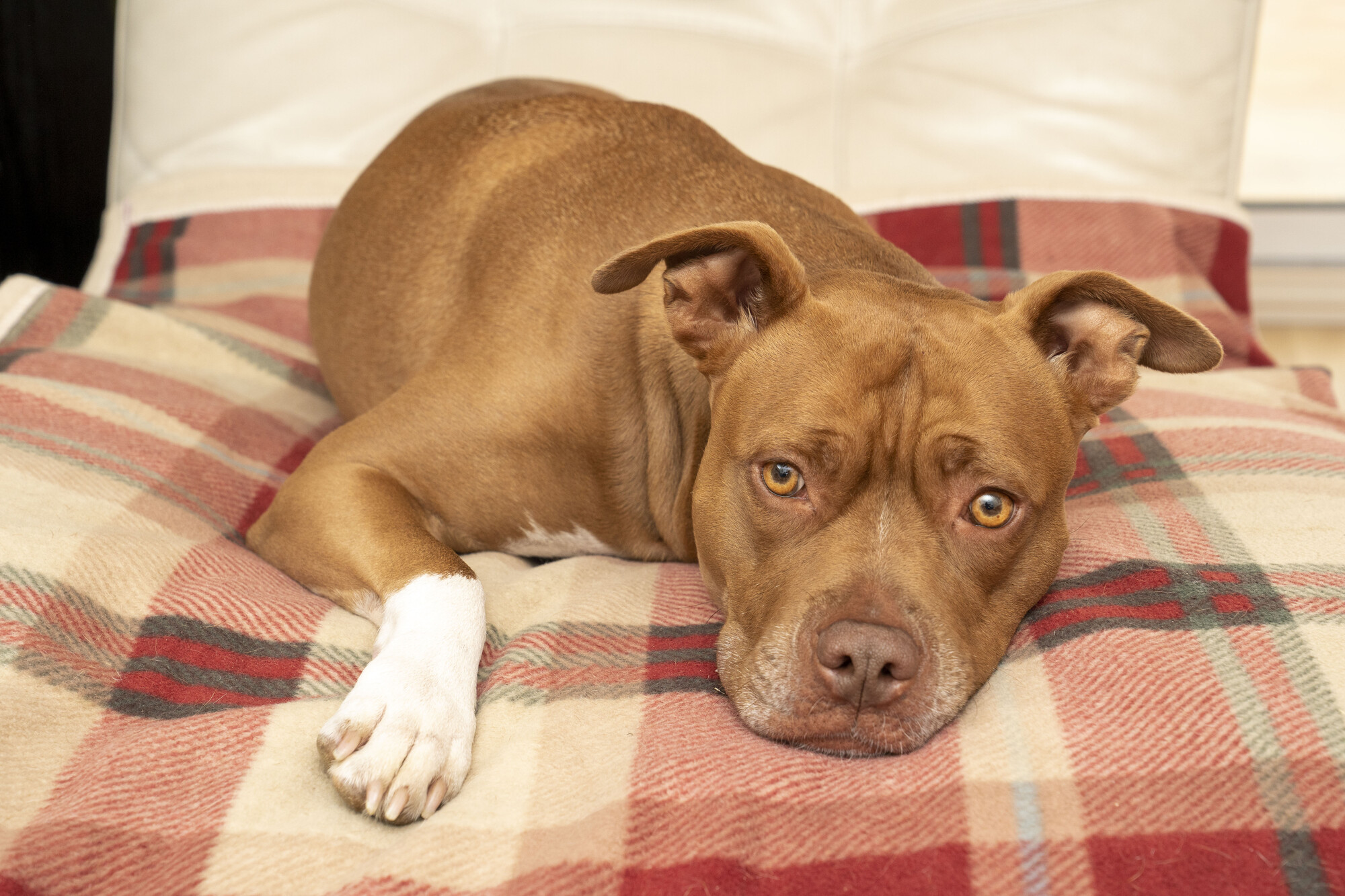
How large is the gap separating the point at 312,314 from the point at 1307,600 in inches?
118

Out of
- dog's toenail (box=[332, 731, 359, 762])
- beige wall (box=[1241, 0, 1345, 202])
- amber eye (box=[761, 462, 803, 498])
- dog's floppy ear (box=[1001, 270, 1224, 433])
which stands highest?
dog's floppy ear (box=[1001, 270, 1224, 433])

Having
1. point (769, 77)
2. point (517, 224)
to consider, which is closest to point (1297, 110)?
Answer: point (769, 77)

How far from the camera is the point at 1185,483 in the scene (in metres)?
2.76

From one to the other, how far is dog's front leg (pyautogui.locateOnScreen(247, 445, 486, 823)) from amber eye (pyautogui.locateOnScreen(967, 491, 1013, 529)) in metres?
0.99

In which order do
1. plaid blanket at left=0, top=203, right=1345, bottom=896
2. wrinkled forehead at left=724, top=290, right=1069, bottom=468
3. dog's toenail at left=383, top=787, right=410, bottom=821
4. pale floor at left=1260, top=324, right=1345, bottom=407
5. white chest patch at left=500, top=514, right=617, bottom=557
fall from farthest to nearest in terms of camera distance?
pale floor at left=1260, top=324, right=1345, bottom=407
white chest patch at left=500, top=514, right=617, bottom=557
wrinkled forehead at left=724, top=290, right=1069, bottom=468
dog's toenail at left=383, top=787, right=410, bottom=821
plaid blanket at left=0, top=203, right=1345, bottom=896

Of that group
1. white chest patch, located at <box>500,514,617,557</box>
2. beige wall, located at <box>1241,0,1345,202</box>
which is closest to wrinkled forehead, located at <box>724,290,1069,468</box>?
white chest patch, located at <box>500,514,617,557</box>

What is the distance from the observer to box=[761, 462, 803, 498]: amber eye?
221cm

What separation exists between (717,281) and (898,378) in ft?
1.50

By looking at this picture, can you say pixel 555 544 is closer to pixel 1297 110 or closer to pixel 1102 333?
pixel 1102 333

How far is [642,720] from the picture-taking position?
202 cm

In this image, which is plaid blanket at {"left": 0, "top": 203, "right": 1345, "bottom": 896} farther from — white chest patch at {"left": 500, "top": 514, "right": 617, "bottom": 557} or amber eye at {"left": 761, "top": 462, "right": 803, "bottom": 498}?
amber eye at {"left": 761, "top": 462, "right": 803, "bottom": 498}

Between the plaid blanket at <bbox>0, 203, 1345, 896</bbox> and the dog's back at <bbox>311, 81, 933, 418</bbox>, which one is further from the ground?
the dog's back at <bbox>311, 81, 933, 418</bbox>

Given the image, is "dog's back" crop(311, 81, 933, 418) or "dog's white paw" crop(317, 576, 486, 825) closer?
"dog's white paw" crop(317, 576, 486, 825)

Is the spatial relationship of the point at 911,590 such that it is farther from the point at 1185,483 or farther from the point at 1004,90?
the point at 1004,90
